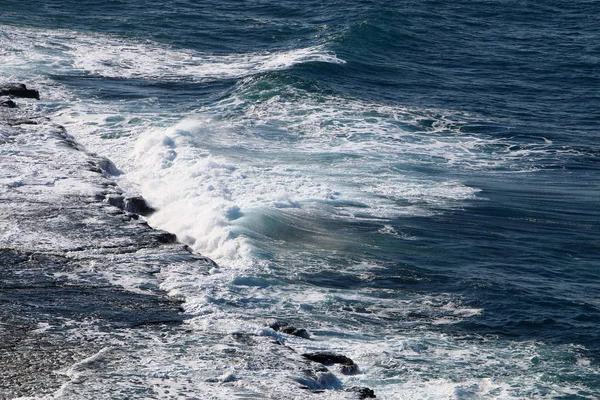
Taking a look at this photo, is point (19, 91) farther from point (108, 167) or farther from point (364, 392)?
point (364, 392)

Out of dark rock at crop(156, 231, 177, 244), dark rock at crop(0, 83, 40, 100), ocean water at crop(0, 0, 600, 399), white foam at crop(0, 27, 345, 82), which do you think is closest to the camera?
ocean water at crop(0, 0, 600, 399)

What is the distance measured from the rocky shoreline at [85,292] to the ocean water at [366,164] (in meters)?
0.36

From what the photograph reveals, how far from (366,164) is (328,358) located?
40.3 ft

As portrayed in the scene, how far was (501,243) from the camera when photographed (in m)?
22.9

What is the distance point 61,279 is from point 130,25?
2806 cm

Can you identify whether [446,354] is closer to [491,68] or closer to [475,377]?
[475,377]

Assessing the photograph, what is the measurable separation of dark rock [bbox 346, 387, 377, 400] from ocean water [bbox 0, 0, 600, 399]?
78 centimetres

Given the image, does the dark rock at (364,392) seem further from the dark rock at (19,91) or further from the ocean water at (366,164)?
the dark rock at (19,91)

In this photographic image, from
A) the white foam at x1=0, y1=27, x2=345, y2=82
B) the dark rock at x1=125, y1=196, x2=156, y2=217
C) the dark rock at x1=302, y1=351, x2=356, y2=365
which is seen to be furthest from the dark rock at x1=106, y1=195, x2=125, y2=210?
the white foam at x1=0, y1=27, x2=345, y2=82

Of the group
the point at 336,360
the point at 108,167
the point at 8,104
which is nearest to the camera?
the point at 336,360

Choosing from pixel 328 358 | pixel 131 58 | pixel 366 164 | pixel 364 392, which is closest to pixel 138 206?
pixel 366 164

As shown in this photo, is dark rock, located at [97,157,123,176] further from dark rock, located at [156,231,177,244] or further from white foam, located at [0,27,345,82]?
white foam, located at [0,27,345,82]

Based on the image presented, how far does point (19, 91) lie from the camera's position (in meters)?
31.8

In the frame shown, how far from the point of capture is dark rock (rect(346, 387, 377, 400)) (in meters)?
15.1
